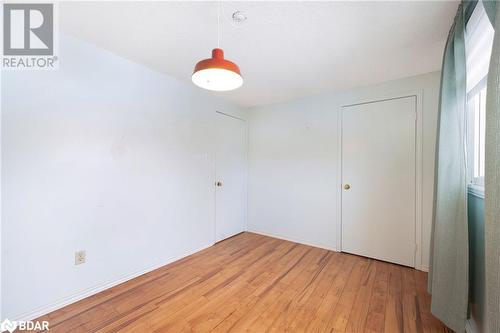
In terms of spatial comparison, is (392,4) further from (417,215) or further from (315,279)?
(315,279)

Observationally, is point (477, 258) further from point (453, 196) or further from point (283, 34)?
point (283, 34)

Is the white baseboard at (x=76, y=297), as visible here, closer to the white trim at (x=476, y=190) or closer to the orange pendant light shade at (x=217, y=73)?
the orange pendant light shade at (x=217, y=73)

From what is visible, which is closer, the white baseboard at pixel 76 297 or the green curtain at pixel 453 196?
the green curtain at pixel 453 196

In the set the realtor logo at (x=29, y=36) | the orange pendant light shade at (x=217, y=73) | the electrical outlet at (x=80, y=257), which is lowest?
the electrical outlet at (x=80, y=257)

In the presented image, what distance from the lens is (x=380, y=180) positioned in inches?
105

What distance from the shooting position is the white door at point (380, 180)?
250 cm

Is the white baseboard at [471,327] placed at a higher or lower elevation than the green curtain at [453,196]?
lower

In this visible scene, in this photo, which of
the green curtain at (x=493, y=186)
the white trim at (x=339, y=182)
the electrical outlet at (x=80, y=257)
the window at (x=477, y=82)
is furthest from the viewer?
the white trim at (x=339, y=182)

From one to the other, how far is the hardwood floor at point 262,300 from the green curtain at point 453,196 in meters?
0.35

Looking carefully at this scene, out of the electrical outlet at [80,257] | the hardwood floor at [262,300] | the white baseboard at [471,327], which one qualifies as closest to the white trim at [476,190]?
the white baseboard at [471,327]

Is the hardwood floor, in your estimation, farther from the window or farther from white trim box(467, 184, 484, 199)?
the window

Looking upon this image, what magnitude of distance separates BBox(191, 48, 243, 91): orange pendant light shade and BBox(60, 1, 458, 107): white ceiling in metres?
0.60

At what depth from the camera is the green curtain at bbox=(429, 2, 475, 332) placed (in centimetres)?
135

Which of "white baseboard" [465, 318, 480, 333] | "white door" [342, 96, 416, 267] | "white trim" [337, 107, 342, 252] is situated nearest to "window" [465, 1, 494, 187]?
"white door" [342, 96, 416, 267]
